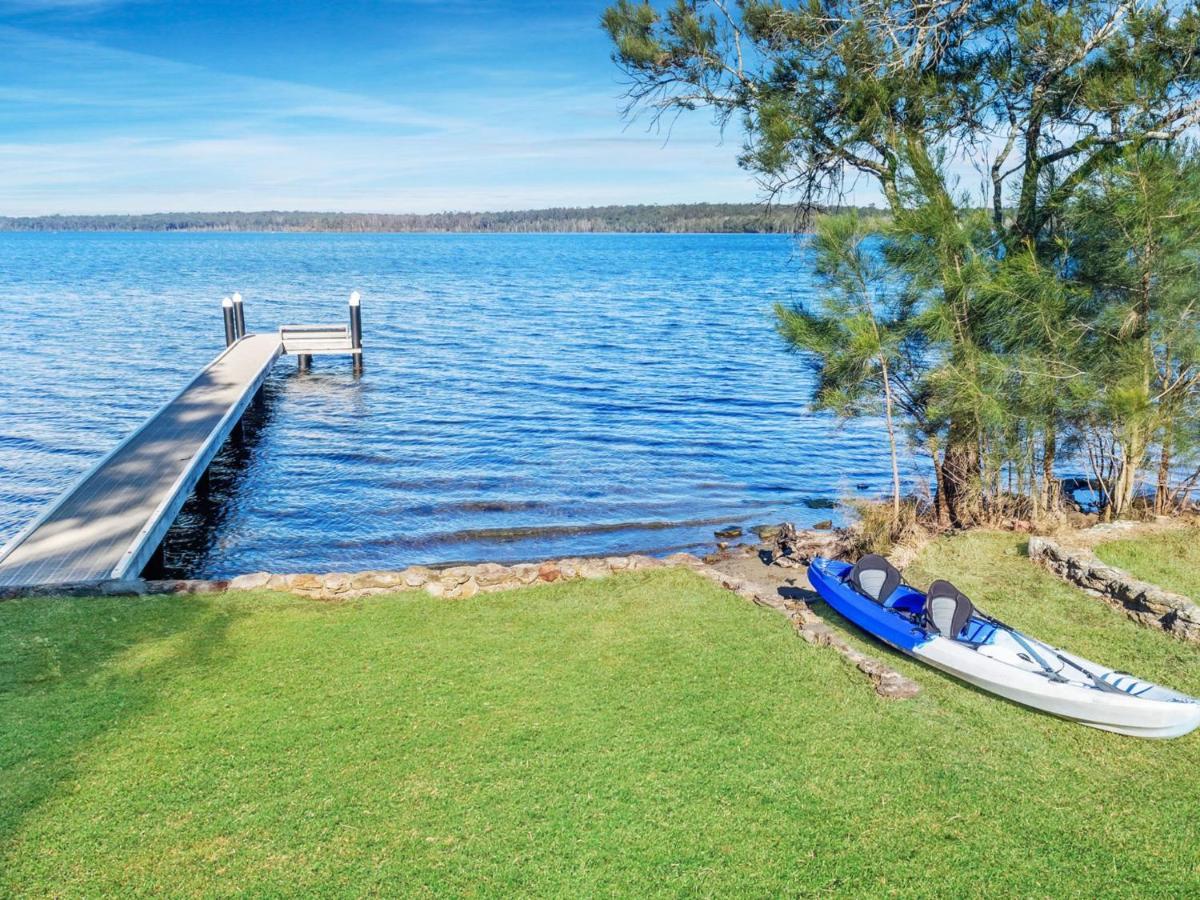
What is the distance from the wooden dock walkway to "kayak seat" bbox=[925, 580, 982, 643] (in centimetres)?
874

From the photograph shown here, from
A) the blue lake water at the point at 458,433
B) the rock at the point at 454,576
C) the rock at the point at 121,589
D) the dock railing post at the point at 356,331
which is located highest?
the dock railing post at the point at 356,331

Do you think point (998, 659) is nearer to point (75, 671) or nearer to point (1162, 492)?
point (1162, 492)

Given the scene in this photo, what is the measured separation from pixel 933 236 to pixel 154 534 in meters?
10.9

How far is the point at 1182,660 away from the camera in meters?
8.19

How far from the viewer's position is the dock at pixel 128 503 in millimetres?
10484

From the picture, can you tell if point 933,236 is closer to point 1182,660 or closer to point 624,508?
point 1182,660

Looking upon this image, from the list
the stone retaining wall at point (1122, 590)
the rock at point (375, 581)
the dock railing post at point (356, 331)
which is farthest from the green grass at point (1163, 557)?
the dock railing post at point (356, 331)

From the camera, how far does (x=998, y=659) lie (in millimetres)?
7555

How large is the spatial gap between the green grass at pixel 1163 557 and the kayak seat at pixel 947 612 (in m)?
3.31

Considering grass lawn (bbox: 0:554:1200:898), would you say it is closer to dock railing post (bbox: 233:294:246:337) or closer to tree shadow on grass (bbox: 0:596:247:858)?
tree shadow on grass (bbox: 0:596:247:858)

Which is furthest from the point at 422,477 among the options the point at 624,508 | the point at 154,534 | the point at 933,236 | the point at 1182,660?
the point at 1182,660

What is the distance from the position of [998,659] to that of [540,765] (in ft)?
13.3

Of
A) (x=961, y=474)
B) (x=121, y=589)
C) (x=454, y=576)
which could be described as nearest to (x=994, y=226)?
(x=961, y=474)

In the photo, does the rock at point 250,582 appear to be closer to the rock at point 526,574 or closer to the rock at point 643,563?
the rock at point 526,574
